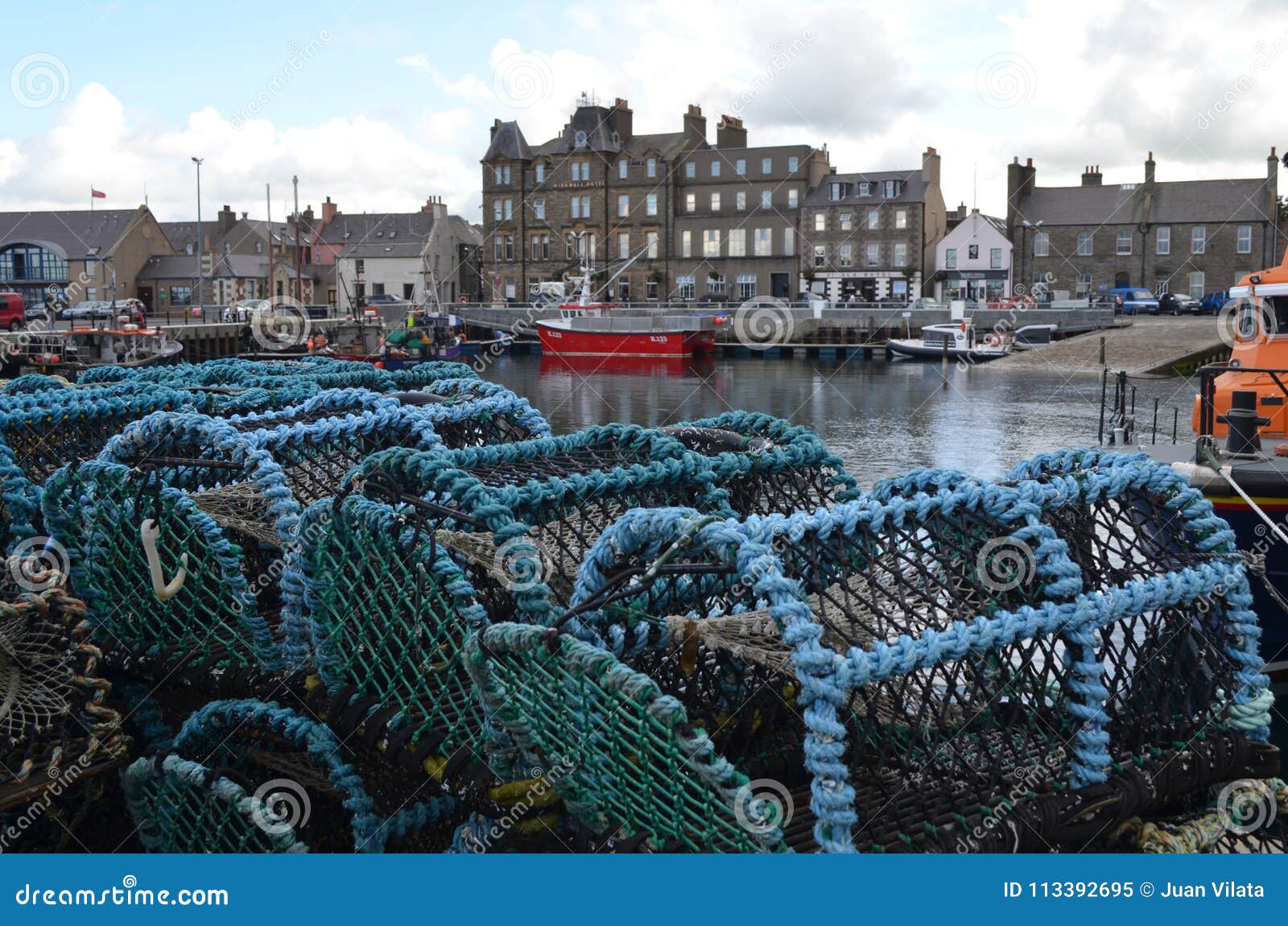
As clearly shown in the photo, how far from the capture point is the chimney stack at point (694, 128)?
64.2 meters

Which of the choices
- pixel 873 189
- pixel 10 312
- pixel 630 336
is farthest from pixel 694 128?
pixel 10 312

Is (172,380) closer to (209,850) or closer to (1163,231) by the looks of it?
(209,850)

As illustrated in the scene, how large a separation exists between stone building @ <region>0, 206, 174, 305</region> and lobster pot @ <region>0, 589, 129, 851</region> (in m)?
65.5

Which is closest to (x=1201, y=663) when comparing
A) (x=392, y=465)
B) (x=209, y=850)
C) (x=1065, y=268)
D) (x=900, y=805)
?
(x=900, y=805)

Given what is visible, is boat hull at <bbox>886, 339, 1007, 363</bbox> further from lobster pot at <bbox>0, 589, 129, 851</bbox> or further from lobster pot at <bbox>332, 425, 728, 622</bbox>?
lobster pot at <bbox>0, 589, 129, 851</bbox>

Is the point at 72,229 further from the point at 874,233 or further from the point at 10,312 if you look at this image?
the point at 874,233

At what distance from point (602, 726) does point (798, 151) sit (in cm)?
6070

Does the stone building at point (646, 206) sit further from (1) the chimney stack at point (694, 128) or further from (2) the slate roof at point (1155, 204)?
(2) the slate roof at point (1155, 204)

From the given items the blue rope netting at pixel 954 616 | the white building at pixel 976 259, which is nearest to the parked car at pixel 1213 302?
the white building at pixel 976 259

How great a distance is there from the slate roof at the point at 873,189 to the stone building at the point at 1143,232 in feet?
14.8

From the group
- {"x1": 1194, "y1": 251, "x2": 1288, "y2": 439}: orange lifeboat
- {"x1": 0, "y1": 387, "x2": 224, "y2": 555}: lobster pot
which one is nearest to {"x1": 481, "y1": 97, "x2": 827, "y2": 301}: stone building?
{"x1": 1194, "y1": 251, "x2": 1288, "y2": 439}: orange lifeboat

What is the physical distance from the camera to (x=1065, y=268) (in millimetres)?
59062

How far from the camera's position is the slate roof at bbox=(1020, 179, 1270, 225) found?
56688 millimetres

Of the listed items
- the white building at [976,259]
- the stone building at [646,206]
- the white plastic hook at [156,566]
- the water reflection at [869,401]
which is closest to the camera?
the white plastic hook at [156,566]
